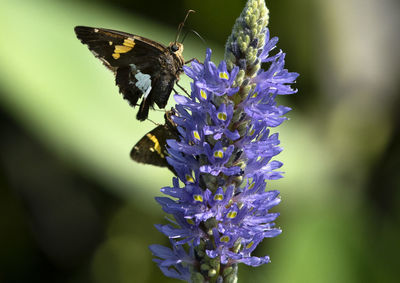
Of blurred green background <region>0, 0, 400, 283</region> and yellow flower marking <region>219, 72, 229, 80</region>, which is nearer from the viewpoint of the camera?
yellow flower marking <region>219, 72, 229, 80</region>

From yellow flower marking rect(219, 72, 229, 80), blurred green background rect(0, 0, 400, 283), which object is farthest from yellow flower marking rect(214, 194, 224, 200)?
blurred green background rect(0, 0, 400, 283)

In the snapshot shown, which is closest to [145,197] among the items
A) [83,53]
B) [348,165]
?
[83,53]

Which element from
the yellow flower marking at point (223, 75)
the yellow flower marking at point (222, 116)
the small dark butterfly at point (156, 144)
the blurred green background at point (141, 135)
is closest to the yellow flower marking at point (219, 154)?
the yellow flower marking at point (222, 116)

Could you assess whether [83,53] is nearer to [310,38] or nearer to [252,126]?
[310,38]

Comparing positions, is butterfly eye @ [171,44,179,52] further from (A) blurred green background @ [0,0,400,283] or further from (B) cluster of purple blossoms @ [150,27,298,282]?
(A) blurred green background @ [0,0,400,283]

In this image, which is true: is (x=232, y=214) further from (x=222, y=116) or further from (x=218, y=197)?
(x=222, y=116)

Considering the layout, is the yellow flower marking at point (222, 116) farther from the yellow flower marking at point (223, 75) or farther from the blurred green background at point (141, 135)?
the blurred green background at point (141, 135)
